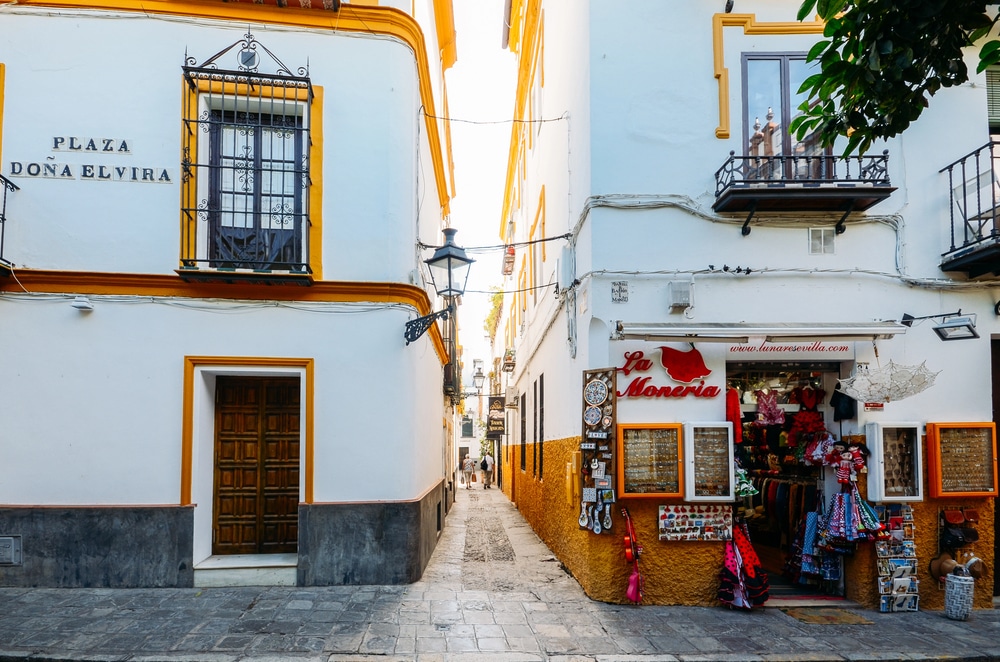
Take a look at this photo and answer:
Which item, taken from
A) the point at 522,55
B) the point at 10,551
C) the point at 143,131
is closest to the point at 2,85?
the point at 143,131

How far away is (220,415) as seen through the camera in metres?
8.90

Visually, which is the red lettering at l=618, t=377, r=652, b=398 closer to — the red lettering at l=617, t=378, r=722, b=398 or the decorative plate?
the red lettering at l=617, t=378, r=722, b=398

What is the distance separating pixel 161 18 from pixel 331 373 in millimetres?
4799

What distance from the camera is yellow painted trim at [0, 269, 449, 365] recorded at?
8.01 m

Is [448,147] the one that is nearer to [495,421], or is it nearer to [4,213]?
[4,213]

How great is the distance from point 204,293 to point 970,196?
929 cm

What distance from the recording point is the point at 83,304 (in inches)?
313

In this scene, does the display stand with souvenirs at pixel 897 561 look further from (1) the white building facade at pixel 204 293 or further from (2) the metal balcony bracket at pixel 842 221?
(1) the white building facade at pixel 204 293

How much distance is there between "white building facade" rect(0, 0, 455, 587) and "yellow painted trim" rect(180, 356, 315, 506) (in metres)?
0.03

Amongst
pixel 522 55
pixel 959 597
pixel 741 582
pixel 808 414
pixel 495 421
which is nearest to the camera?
pixel 959 597

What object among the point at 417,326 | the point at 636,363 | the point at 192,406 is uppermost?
the point at 417,326

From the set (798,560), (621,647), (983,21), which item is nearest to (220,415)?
(621,647)

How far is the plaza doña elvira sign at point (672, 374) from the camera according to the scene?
7.93 meters

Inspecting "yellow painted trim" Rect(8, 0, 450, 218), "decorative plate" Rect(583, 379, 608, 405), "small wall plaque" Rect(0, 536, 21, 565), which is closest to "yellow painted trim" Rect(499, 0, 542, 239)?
"yellow painted trim" Rect(8, 0, 450, 218)
